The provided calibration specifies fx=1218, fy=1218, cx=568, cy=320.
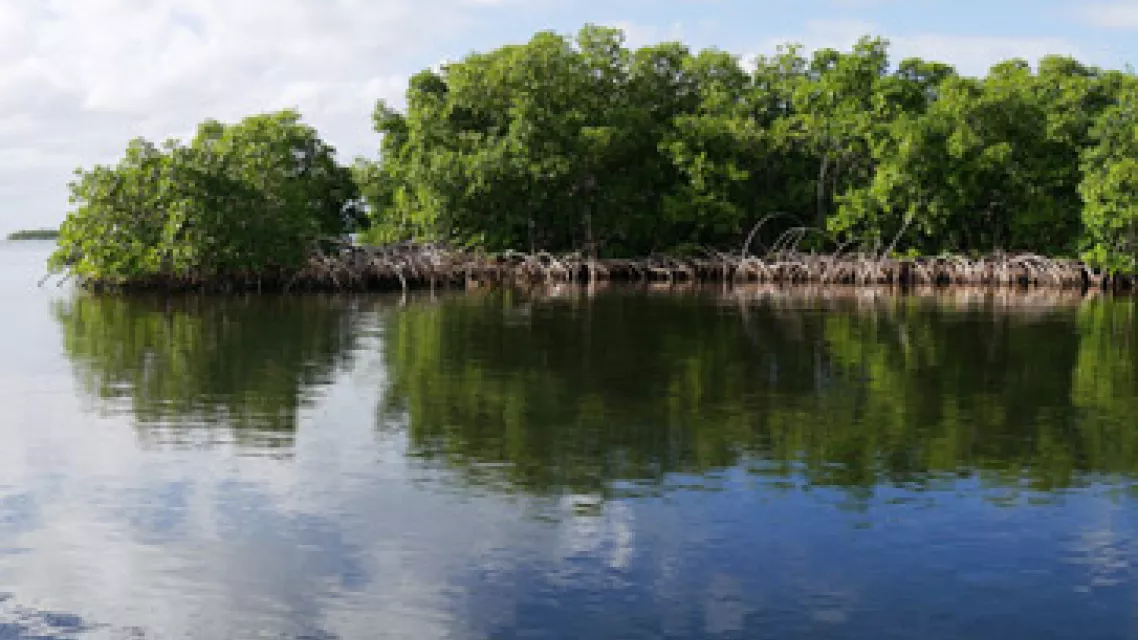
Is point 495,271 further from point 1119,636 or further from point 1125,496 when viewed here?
point 1119,636

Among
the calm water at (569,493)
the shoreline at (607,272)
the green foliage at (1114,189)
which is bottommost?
the calm water at (569,493)

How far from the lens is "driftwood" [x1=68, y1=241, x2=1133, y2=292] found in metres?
48.3

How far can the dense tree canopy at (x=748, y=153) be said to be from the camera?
5178 cm

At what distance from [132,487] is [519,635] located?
6130mm

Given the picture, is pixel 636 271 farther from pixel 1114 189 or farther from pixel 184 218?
pixel 184 218

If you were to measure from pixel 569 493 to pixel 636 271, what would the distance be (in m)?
47.7

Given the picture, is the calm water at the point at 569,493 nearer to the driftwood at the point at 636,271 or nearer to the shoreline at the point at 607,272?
the shoreline at the point at 607,272

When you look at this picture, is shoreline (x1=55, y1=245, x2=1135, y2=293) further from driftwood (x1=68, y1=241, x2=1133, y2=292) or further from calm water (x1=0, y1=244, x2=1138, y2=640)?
calm water (x1=0, y1=244, x2=1138, y2=640)

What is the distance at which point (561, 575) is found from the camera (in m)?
9.79

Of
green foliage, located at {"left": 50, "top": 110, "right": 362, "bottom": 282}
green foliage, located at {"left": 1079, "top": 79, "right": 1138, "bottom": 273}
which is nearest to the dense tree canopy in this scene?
green foliage, located at {"left": 1079, "top": 79, "right": 1138, "bottom": 273}

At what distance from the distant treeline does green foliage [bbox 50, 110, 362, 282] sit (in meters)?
0.11

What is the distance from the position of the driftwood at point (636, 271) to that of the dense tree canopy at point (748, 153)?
1.22 metres

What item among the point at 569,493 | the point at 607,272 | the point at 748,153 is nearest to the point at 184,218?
the point at 607,272

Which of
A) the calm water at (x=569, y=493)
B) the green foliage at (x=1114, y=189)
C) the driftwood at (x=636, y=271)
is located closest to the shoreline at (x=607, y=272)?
the driftwood at (x=636, y=271)
